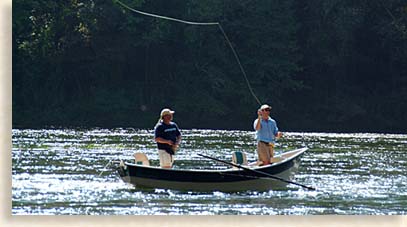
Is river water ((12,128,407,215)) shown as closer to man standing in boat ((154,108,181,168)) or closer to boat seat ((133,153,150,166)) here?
boat seat ((133,153,150,166))

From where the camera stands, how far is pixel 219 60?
3816 centimetres

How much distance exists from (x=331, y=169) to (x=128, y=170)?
14.9 ft

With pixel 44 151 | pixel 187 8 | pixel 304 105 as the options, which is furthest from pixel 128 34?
pixel 44 151

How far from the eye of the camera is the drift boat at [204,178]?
1449cm

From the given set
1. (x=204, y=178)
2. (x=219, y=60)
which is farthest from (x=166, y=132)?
(x=219, y=60)

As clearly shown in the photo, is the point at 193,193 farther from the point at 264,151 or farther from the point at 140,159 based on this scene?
the point at 264,151

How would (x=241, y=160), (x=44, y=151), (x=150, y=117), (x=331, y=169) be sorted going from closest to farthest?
(x=241, y=160) < (x=331, y=169) < (x=44, y=151) < (x=150, y=117)

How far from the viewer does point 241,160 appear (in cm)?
1586

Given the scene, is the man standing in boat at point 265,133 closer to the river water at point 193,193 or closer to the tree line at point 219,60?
the river water at point 193,193

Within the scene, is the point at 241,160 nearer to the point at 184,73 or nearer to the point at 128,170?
the point at 128,170

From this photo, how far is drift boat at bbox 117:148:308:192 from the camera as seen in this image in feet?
47.5

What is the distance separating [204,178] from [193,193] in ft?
0.77

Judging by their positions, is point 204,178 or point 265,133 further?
point 265,133

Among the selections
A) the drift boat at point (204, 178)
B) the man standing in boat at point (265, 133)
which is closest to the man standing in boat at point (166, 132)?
the drift boat at point (204, 178)
